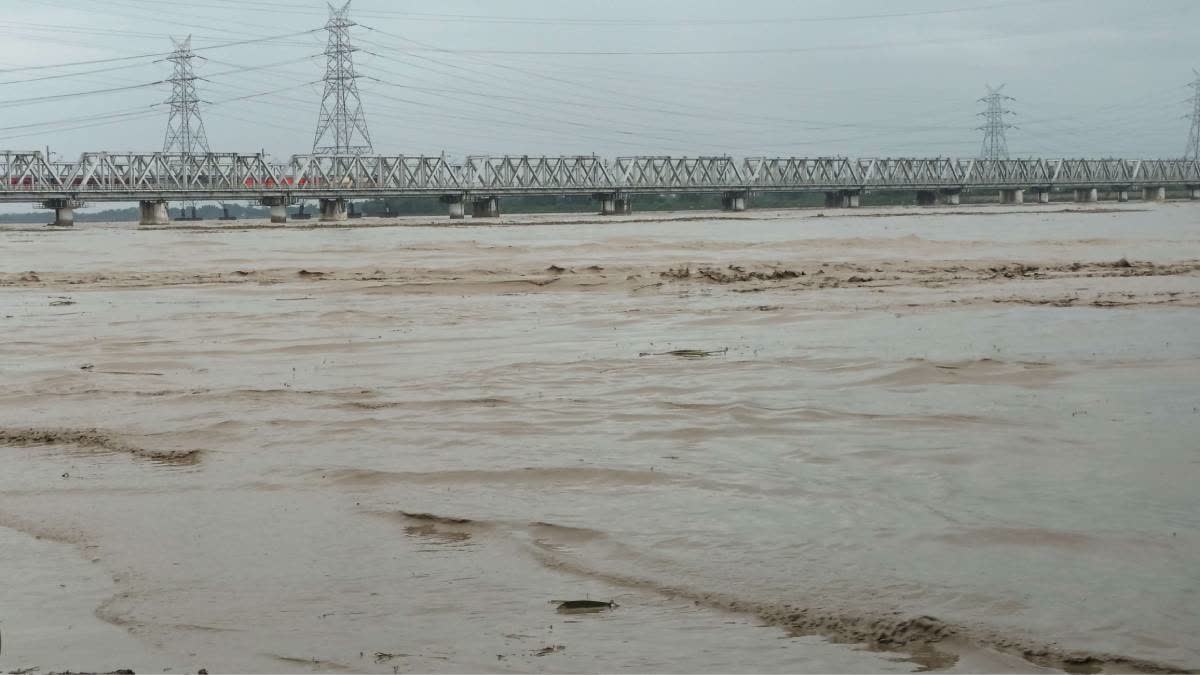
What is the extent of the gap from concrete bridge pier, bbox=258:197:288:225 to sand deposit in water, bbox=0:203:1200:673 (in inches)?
2656

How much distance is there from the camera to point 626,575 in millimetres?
4613

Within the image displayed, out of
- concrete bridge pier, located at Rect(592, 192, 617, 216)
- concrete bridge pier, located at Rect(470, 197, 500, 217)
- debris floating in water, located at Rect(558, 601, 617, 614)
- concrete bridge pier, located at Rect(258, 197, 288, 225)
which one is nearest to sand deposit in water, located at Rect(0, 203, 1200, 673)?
debris floating in water, located at Rect(558, 601, 617, 614)

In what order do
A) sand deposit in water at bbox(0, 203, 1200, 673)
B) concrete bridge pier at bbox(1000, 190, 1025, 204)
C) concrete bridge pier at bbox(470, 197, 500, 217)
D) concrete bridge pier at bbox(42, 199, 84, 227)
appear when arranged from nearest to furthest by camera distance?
sand deposit in water at bbox(0, 203, 1200, 673), concrete bridge pier at bbox(42, 199, 84, 227), concrete bridge pier at bbox(470, 197, 500, 217), concrete bridge pier at bbox(1000, 190, 1025, 204)

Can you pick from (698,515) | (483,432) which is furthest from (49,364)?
(698,515)

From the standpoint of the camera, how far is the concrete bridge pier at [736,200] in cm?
10625

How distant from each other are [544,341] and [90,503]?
20.1 ft

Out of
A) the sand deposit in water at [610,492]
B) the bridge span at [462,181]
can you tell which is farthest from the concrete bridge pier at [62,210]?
the sand deposit in water at [610,492]

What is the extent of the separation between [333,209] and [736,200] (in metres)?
36.3

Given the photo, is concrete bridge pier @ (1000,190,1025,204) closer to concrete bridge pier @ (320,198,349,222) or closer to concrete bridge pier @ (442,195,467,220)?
concrete bridge pier @ (442,195,467,220)

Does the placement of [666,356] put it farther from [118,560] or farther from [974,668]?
[974,668]

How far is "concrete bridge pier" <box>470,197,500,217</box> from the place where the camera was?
305 feet

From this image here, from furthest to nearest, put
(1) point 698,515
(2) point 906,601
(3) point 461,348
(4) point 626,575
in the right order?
(3) point 461,348, (1) point 698,515, (4) point 626,575, (2) point 906,601

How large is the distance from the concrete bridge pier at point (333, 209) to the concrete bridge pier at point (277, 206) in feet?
12.9

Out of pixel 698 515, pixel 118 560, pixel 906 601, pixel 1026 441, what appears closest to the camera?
pixel 906 601
